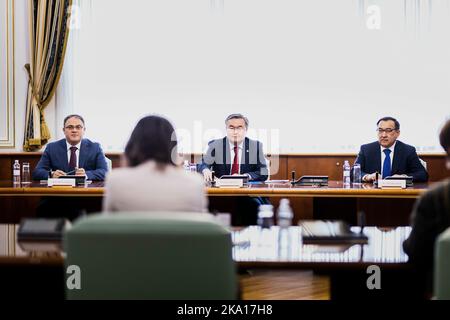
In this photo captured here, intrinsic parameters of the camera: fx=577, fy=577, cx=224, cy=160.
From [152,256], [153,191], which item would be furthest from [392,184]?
[152,256]

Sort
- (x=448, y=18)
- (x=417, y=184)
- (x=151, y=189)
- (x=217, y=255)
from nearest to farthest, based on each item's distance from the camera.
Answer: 1. (x=217, y=255)
2. (x=151, y=189)
3. (x=417, y=184)
4. (x=448, y=18)

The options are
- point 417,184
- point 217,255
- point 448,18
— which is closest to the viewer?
point 217,255

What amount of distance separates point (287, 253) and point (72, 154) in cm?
318

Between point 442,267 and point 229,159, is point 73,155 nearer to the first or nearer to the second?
point 229,159

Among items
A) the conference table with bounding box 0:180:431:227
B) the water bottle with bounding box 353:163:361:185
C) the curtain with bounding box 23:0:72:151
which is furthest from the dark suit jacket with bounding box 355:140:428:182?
the curtain with bounding box 23:0:72:151

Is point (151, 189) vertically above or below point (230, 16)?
below

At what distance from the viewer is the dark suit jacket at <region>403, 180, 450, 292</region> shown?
1.75m

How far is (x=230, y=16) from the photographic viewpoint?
233 inches

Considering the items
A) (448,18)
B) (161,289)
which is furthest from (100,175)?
(448,18)

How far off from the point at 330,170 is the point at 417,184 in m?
1.47

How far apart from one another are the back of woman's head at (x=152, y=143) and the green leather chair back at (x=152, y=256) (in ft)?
1.45

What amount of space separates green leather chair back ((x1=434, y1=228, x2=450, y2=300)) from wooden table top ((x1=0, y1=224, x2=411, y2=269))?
22 cm

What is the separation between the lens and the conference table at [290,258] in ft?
6.18

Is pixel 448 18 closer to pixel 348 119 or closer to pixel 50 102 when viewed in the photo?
pixel 348 119
